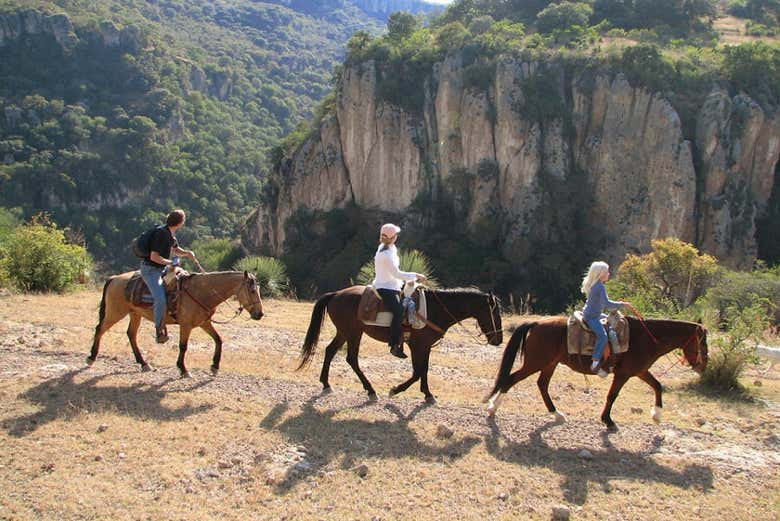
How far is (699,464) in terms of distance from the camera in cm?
673

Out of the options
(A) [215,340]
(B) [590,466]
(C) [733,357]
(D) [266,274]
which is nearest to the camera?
(B) [590,466]

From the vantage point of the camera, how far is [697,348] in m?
7.60

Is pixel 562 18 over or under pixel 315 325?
over

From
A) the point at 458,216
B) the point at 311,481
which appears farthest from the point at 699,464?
the point at 458,216

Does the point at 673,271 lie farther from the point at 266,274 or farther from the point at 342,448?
the point at 342,448

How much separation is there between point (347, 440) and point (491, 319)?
262cm

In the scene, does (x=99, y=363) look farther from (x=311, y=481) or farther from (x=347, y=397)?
(x=311, y=481)

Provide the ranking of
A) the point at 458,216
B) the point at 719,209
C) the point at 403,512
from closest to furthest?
the point at 403,512
the point at 719,209
the point at 458,216

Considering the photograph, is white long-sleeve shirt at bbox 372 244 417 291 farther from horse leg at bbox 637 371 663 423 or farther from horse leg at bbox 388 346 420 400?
horse leg at bbox 637 371 663 423

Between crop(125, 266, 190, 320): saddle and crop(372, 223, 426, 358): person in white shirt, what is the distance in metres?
2.94


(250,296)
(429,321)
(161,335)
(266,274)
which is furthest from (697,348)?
(266,274)

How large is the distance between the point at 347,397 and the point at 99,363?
12.8 feet

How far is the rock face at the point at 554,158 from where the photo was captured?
3778 cm

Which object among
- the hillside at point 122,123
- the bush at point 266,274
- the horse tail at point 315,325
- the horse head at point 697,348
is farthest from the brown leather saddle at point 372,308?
the hillside at point 122,123
